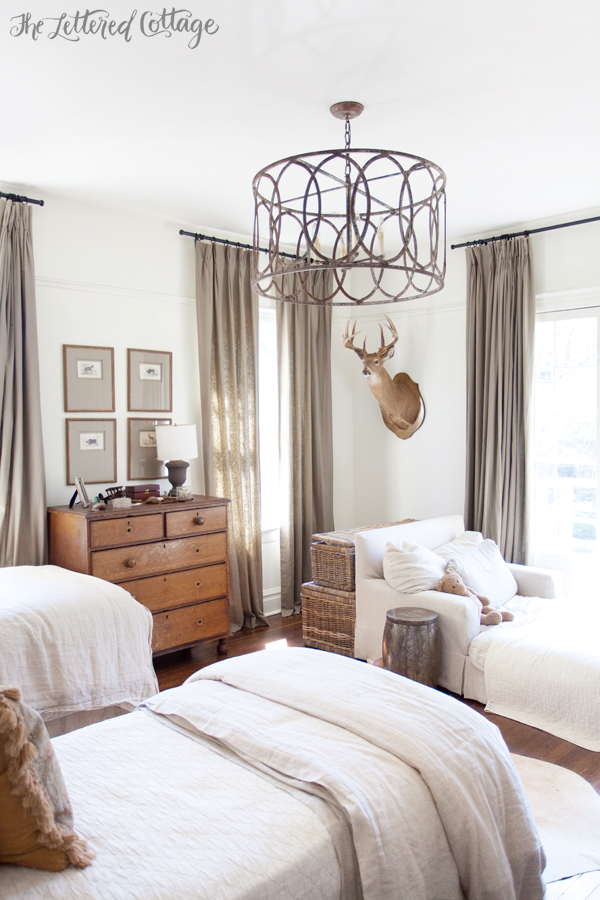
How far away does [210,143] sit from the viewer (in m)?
3.20

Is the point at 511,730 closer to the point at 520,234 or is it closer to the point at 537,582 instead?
the point at 537,582

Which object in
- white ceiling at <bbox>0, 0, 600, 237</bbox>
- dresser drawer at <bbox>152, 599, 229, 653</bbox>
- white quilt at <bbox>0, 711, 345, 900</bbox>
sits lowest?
dresser drawer at <bbox>152, 599, 229, 653</bbox>

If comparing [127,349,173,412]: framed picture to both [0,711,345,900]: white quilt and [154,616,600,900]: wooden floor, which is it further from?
[0,711,345,900]: white quilt

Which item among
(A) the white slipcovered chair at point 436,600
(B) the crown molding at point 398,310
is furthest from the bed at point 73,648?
(B) the crown molding at point 398,310

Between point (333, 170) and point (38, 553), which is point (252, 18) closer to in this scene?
point (333, 170)

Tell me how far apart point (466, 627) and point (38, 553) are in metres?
2.35

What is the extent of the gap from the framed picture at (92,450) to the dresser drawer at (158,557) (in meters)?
0.62

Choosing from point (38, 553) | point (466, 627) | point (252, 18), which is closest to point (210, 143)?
point (252, 18)

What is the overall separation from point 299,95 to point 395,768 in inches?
96.2

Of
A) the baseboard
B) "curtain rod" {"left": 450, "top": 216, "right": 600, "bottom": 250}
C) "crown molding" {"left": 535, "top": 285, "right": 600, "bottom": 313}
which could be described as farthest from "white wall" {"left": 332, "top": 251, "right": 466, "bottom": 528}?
the baseboard

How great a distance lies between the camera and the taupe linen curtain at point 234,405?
4578mm

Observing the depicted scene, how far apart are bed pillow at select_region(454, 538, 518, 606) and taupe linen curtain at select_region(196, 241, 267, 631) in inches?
62.3

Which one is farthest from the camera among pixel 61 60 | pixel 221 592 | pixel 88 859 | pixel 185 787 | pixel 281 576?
pixel 281 576

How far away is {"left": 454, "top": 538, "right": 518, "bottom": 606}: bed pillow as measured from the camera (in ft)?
12.3
